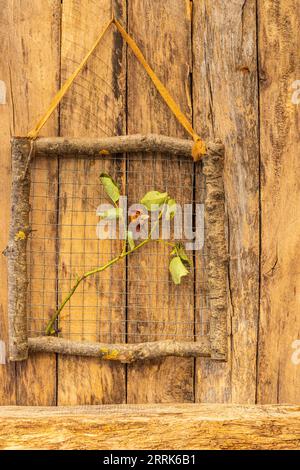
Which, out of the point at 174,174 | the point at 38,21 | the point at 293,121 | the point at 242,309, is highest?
the point at 38,21

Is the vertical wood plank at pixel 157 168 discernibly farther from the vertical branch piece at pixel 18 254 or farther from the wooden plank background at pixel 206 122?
the vertical branch piece at pixel 18 254

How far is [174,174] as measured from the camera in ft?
4.41

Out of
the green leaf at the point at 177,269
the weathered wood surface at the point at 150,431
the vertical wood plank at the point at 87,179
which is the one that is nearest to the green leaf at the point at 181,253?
the green leaf at the point at 177,269

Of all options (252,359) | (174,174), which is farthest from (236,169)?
(252,359)

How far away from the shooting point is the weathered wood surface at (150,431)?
118 cm

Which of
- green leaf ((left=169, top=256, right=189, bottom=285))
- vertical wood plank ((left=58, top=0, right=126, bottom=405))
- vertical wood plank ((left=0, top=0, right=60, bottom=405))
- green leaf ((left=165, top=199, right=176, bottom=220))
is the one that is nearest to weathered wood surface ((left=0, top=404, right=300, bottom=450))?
vertical wood plank ((left=58, top=0, right=126, bottom=405))

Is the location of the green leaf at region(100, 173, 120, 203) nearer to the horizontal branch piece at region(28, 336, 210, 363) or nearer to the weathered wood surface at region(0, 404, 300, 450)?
the horizontal branch piece at region(28, 336, 210, 363)

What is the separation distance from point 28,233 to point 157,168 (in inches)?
12.8

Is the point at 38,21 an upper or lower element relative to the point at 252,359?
upper

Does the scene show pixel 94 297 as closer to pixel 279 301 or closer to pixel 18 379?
pixel 18 379

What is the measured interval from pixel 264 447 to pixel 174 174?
2.02 ft

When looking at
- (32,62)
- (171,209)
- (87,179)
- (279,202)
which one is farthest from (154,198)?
(32,62)

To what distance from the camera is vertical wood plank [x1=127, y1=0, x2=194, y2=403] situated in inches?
52.4

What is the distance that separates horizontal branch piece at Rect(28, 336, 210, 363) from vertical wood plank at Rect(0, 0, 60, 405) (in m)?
0.38
